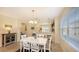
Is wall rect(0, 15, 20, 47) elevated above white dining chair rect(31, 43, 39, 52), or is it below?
above

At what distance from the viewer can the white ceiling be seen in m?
2.03

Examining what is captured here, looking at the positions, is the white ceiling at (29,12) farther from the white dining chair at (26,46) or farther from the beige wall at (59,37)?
the white dining chair at (26,46)

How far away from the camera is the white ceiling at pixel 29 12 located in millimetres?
2025

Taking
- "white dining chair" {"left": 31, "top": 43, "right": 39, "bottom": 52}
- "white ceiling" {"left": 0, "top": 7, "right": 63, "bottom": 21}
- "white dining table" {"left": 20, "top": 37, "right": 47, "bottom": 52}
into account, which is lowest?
"white dining chair" {"left": 31, "top": 43, "right": 39, "bottom": 52}

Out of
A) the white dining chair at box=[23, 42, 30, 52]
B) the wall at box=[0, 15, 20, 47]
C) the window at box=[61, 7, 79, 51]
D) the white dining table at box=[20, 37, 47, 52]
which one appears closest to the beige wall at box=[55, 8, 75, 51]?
the window at box=[61, 7, 79, 51]

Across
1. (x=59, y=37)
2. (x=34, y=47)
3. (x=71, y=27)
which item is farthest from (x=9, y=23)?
(x=71, y=27)

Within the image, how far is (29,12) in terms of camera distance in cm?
206

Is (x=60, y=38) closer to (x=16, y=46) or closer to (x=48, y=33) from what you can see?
(x=48, y=33)

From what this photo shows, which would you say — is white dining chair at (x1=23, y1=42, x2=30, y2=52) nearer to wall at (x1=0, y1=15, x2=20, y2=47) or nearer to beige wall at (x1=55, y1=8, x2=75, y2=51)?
wall at (x1=0, y1=15, x2=20, y2=47)

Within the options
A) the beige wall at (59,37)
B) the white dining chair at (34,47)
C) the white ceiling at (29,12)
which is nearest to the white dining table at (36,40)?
the white dining chair at (34,47)

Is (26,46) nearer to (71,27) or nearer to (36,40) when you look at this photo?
(36,40)

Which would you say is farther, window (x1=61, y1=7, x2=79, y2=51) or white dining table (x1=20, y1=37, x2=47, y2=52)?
white dining table (x1=20, y1=37, x2=47, y2=52)
